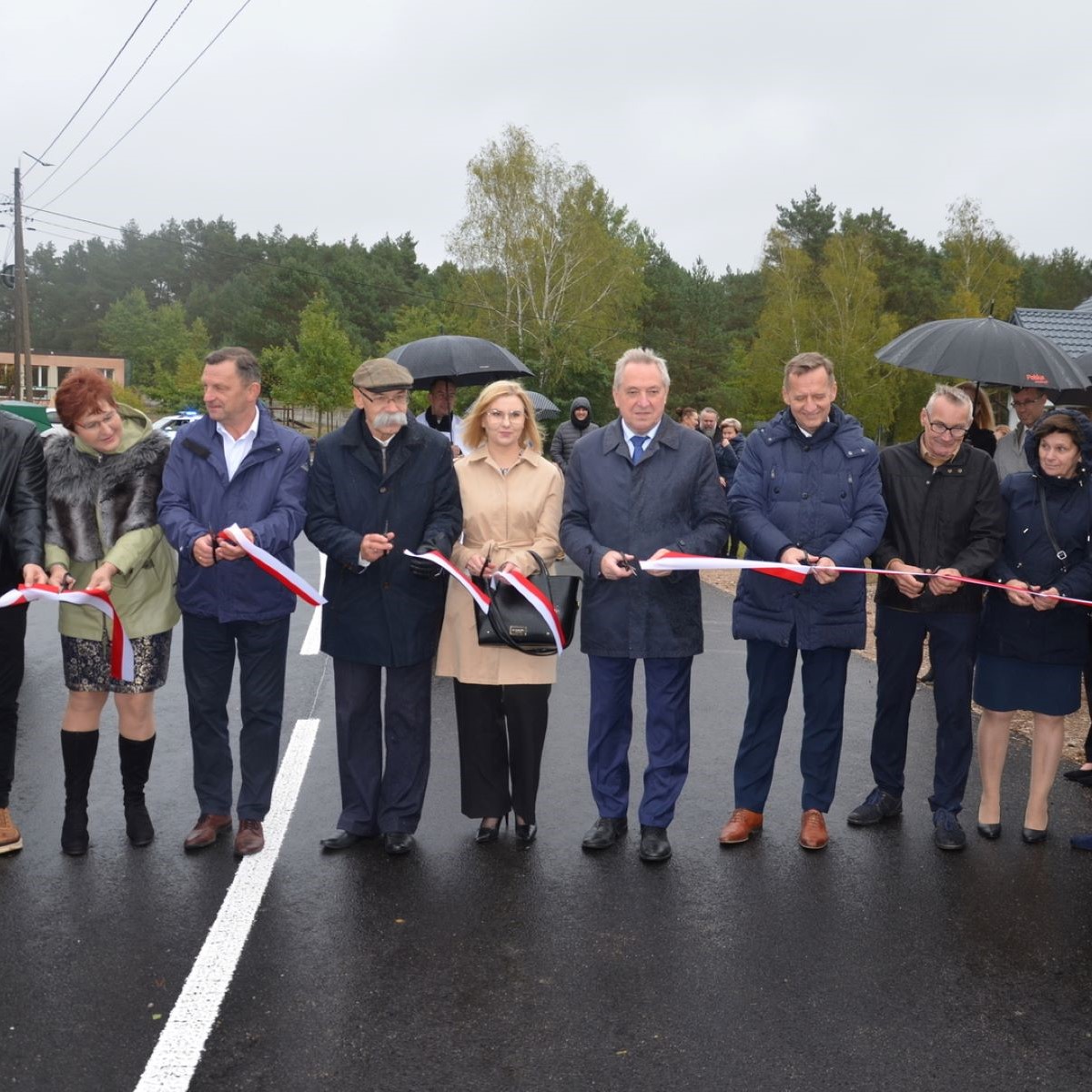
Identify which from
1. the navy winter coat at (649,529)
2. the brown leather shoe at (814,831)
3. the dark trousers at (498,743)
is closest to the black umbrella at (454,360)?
the navy winter coat at (649,529)

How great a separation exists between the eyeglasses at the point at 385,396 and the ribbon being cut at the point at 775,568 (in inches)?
49.3

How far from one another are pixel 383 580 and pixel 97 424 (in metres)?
1.36

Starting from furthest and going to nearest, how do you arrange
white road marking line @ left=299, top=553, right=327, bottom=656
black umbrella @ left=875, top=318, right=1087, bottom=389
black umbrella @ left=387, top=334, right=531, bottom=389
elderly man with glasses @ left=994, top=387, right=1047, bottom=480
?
white road marking line @ left=299, top=553, right=327, bottom=656 < black umbrella @ left=387, top=334, right=531, bottom=389 < elderly man with glasses @ left=994, top=387, right=1047, bottom=480 < black umbrella @ left=875, top=318, right=1087, bottom=389

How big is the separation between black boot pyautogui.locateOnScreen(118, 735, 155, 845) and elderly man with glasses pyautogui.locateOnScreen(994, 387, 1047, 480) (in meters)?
5.01

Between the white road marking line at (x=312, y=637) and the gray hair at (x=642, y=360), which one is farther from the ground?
the gray hair at (x=642, y=360)

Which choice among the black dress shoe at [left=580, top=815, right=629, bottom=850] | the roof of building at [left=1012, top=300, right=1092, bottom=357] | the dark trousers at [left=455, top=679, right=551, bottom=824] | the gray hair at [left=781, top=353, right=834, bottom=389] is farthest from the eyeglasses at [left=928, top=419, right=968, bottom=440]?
the roof of building at [left=1012, top=300, right=1092, bottom=357]

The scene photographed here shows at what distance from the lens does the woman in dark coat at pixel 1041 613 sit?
5.30m

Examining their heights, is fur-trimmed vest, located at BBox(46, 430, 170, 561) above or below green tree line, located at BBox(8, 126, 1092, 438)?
below

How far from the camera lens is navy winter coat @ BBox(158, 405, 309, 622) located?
498cm

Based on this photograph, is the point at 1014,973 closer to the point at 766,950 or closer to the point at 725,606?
the point at 766,950

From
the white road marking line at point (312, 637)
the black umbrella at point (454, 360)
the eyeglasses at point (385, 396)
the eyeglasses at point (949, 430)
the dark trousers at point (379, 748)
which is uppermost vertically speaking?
the black umbrella at point (454, 360)

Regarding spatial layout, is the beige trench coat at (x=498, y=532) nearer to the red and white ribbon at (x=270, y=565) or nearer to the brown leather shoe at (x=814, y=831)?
the red and white ribbon at (x=270, y=565)

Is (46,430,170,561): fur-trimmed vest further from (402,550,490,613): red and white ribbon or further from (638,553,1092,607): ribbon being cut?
(638,553,1092,607): ribbon being cut

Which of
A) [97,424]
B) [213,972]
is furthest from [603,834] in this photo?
[97,424]
